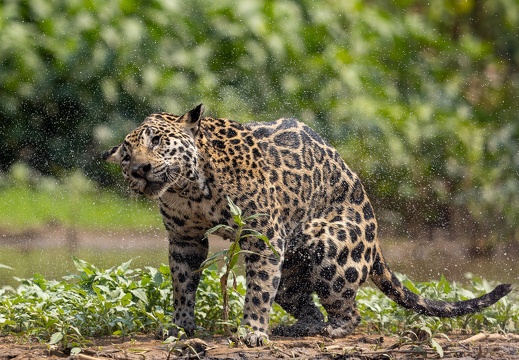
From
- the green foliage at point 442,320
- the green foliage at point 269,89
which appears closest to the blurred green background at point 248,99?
the green foliage at point 269,89

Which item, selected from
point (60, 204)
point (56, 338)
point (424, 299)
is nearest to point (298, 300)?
point (424, 299)

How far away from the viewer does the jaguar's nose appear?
6711 mm

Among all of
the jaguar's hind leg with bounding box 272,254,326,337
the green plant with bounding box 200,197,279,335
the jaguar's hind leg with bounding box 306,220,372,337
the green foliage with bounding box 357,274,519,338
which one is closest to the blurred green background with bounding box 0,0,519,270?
the green foliage with bounding box 357,274,519,338

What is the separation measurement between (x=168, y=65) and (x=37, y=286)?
7409 millimetres

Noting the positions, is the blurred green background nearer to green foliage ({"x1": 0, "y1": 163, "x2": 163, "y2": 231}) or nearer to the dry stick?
green foliage ({"x1": 0, "y1": 163, "x2": 163, "y2": 231})

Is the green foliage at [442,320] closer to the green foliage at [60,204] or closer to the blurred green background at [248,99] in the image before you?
the blurred green background at [248,99]

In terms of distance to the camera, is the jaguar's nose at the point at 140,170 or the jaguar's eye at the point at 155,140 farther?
the jaguar's eye at the point at 155,140

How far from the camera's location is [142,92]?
15.1m

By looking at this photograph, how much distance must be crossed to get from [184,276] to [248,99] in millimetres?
8187

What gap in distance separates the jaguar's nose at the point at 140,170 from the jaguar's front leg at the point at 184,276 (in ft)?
2.93

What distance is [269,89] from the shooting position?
15.6 metres

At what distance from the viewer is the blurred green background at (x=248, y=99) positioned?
14.9 m

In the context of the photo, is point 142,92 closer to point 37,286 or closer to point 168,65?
point 168,65

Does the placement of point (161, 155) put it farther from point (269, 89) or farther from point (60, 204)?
point (269, 89)
